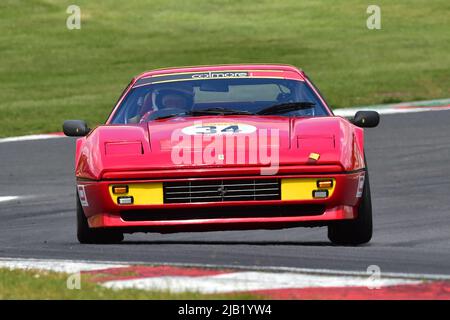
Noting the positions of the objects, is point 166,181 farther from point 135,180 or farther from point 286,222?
point 286,222

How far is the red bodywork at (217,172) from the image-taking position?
8469 millimetres

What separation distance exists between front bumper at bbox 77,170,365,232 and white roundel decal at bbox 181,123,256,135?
16.7 inches

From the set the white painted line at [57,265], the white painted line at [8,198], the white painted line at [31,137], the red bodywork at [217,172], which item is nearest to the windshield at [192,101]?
the red bodywork at [217,172]

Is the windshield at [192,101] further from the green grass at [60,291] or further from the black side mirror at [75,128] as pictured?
the green grass at [60,291]

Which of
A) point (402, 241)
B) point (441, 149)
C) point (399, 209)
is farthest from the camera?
point (441, 149)

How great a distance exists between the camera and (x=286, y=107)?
9.62 meters

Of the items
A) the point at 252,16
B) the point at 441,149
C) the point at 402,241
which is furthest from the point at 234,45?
the point at 402,241

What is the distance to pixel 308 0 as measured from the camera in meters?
41.0

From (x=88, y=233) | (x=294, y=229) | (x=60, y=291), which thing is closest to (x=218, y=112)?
(x=88, y=233)

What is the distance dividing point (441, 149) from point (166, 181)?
7846mm

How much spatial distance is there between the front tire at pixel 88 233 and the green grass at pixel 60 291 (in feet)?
5.88

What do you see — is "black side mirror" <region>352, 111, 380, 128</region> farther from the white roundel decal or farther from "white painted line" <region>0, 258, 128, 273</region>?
"white painted line" <region>0, 258, 128, 273</region>

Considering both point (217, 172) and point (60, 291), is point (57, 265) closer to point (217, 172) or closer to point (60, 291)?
point (60, 291)

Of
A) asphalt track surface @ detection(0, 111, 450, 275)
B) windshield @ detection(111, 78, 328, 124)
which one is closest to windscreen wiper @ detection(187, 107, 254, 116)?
windshield @ detection(111, 78, 328, 124)
